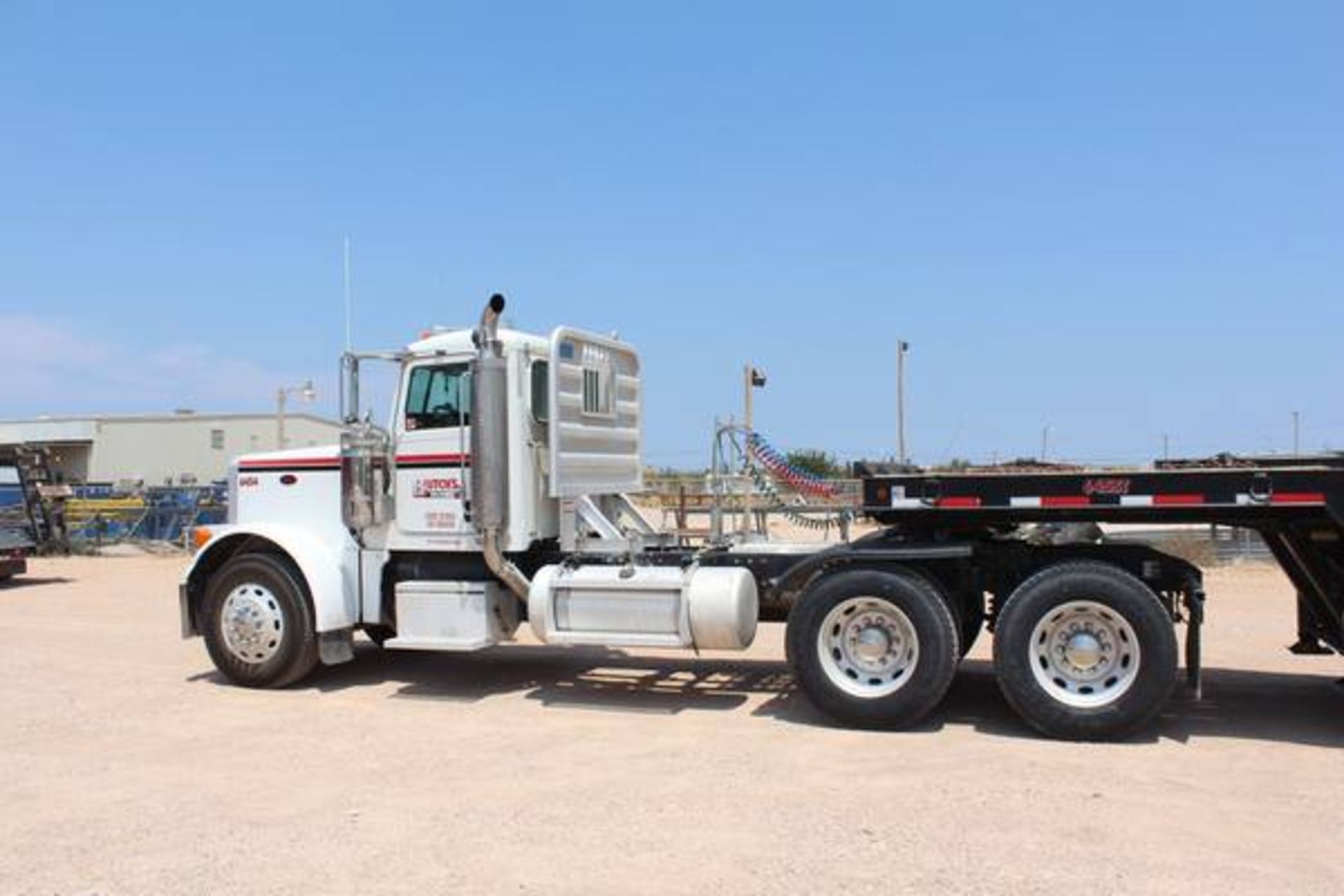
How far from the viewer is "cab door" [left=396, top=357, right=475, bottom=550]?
9320 millimetres

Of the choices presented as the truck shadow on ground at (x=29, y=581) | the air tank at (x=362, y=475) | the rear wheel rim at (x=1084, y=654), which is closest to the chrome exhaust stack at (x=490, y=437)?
the air tank at (x=362, y=475)

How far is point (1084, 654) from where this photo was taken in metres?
7.45

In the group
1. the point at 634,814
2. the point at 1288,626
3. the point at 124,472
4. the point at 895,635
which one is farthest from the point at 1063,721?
the point at 124,472

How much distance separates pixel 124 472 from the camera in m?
58.6

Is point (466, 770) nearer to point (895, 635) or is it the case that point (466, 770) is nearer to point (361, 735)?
point (361, 735)

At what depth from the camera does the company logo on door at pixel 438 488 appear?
9.36 metres

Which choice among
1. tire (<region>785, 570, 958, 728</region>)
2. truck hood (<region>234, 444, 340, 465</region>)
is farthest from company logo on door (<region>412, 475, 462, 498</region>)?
tire (<region>785, 570, 958, 728</region>)

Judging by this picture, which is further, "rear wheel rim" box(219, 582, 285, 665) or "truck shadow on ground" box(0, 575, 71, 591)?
"truck shadow on ground" box(0, 575, 71, 591)

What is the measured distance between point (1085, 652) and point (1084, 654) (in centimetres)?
1

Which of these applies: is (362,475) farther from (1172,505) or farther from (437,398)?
(1172,505)

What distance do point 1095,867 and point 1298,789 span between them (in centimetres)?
197

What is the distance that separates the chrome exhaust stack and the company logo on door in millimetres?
380

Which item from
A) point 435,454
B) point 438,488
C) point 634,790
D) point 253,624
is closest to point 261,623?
point 253,624

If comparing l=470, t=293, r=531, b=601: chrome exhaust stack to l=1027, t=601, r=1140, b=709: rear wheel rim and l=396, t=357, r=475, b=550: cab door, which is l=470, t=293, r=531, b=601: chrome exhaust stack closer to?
l=396, t=357, r=475, b=550: cab door
